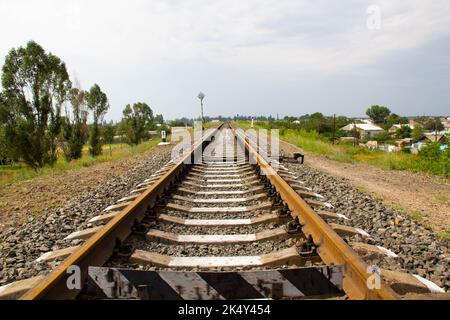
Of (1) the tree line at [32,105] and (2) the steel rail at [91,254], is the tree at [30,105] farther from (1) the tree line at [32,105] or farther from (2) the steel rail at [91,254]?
(2) the steel rail at [91,254]

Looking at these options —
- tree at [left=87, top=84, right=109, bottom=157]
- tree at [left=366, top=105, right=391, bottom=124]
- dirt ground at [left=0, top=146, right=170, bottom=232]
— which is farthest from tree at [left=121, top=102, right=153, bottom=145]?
tree at [left=366, top=105, right=391, bottom=124]

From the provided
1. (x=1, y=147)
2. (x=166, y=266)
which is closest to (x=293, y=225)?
(x=166, y=266)

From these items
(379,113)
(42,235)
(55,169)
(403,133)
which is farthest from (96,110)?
(379,113)

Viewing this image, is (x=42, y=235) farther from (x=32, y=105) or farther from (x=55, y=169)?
(x=32, y=105)

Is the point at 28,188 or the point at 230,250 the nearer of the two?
the point at 230,250

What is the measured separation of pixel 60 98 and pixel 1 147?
15.5 ft

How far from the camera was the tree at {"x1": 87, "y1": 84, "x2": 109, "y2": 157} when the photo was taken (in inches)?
1463

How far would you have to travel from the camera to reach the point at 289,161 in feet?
29.7

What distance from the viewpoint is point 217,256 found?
2701mm

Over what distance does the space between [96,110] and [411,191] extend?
39.0 metres

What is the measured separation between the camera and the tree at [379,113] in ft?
529

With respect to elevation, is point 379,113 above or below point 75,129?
above
